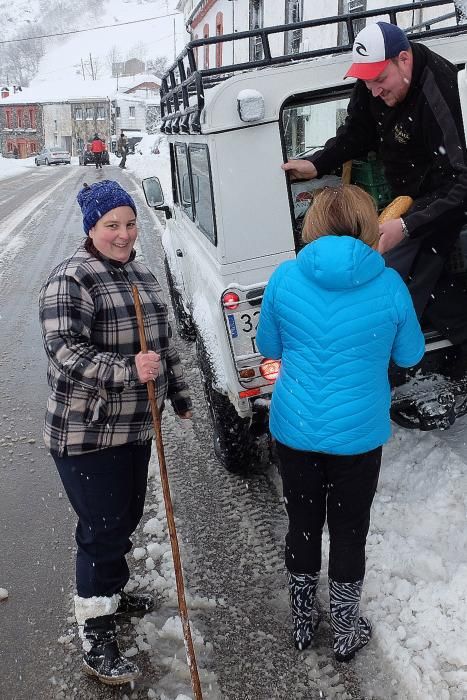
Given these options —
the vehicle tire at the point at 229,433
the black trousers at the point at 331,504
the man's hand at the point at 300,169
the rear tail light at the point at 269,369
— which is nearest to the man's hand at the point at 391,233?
the man's hand at the point at 300,169

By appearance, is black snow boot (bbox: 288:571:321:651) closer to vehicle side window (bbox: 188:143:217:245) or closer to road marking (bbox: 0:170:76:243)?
vehicle side window (bbox: 188:143:217:245)

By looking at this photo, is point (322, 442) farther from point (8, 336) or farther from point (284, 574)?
point (8, 336)

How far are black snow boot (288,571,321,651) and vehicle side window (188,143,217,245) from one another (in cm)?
178

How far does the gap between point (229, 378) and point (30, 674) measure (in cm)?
169

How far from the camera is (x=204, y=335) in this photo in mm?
3961

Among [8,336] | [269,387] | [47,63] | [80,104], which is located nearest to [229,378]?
[269,387]

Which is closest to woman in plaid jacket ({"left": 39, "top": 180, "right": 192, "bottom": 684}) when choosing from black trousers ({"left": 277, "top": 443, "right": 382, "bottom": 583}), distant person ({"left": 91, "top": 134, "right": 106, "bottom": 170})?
black trousers ({"left": 277, "top": 443, "right": 382, "bottom": 583})

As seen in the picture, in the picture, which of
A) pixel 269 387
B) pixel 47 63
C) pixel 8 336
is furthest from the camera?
pixel 47 63

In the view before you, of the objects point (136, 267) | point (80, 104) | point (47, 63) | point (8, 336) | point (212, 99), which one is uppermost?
point (47, 63)

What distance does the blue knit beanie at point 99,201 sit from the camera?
2430mm

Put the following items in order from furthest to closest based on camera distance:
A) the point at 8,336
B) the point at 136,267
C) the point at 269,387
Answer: the point at 8,336 < the point at 269,387 < the point at 136,267

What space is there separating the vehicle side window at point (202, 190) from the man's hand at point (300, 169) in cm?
42

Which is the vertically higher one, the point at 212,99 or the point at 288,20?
the point at 288,20

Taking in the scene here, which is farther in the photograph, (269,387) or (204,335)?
(204,335)
